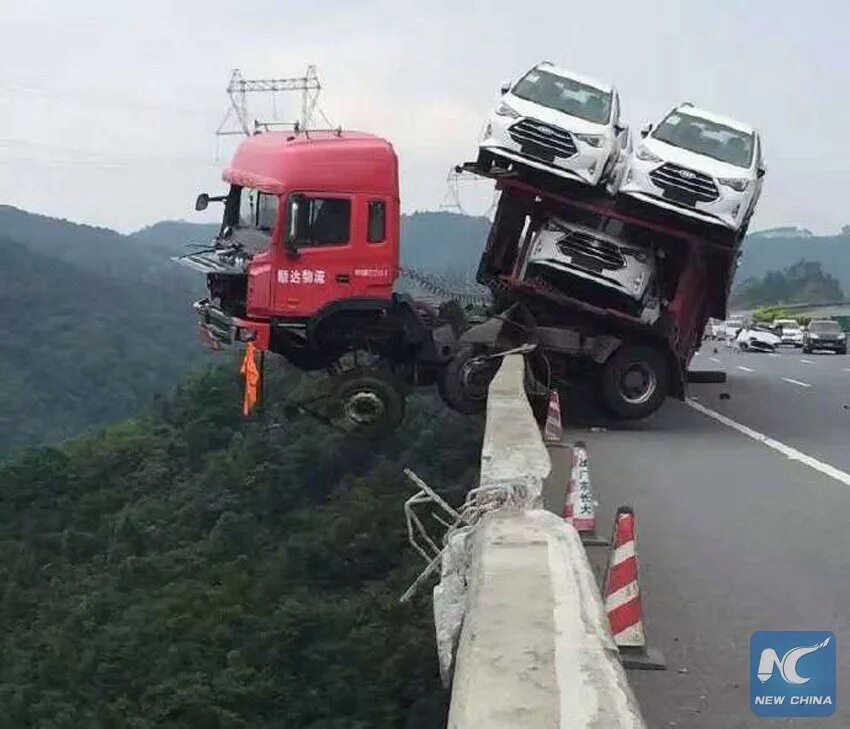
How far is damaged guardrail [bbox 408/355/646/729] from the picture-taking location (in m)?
3.05

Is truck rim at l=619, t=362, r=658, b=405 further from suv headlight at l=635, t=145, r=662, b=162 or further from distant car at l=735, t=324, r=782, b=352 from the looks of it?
distant car at l=735, t=324, r=782, b=352

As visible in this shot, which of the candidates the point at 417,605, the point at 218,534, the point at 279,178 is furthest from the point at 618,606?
the point at 218,534

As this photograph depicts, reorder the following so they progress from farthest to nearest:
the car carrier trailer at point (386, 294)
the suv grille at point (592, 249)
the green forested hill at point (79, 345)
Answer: the green forested hill at point (79, 345) → the suv grille at point (592, 249) → the car carrier trailer at point (386, 294)

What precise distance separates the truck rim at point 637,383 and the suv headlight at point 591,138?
264 centimetres

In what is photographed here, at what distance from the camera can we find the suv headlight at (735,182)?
15.5m

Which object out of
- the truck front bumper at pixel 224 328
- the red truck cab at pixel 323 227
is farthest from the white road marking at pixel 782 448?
the truck front bumper at pixel 224 328

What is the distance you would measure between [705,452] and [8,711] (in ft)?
70.7

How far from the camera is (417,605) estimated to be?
1747 centimetres

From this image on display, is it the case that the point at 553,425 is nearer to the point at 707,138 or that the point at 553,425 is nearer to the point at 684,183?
the point at 684,183

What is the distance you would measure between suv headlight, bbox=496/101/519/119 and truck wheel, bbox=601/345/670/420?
3024 mm

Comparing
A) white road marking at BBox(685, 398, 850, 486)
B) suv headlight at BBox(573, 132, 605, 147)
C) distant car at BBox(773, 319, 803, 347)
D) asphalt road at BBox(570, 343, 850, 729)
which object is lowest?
asphalt road at BBox(570, 343, 850, 729)

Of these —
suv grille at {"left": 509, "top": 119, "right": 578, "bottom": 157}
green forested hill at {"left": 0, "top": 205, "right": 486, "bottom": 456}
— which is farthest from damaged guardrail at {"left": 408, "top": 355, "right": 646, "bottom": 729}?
green forested hill at {"left": 0, "top": 205, "right": 486, "bottom": 456}

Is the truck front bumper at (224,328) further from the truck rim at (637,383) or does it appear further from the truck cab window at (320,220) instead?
the truck rim at (637,383)

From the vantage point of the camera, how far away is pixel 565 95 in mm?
16266
